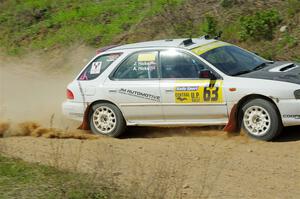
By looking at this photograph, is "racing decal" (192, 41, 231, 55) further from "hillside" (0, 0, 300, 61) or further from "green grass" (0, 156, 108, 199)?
"hillside" (0, 0, 300, 61)

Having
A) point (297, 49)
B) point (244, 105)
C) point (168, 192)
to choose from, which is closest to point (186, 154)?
point (244, 105)

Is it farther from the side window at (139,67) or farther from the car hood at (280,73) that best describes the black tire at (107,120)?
the car hood at (280,73)

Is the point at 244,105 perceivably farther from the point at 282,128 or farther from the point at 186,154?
the point at 186,154

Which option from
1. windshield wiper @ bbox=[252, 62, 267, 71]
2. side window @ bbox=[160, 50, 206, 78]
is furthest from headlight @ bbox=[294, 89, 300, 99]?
side window @ bbox=[160, 50, 206, 78]

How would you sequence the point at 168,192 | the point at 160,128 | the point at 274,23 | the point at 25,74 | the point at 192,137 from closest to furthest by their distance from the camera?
the point at 168,192 < the point at 192,137 < the point at 160,128 < the point at 274,23 < the point at 25,74

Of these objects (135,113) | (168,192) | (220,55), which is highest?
(220,55)

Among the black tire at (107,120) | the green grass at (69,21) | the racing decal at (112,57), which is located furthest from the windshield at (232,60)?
the green grass at (69,21)

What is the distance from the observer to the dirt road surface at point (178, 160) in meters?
7.08

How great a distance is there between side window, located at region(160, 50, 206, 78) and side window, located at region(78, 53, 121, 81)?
0.95 meters

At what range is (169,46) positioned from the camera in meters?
10.3

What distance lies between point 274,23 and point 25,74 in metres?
7.11

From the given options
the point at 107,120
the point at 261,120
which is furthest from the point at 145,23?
the point at 261,120

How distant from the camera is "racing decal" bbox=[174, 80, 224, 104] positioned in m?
9.62

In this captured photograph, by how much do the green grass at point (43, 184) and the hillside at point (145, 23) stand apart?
7.60 m
